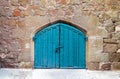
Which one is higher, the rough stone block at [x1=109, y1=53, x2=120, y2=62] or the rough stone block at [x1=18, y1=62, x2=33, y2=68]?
the rough stone block at [x1=109, y1=53, x2=120, y2=62]

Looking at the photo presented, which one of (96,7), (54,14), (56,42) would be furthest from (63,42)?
(96,7)

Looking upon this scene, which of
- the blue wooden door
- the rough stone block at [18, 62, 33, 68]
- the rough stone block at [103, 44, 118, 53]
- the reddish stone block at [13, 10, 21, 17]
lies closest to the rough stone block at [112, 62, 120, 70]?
the rough stone block at [103, 44, 118, 53]

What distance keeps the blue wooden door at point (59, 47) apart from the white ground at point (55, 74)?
97 mm

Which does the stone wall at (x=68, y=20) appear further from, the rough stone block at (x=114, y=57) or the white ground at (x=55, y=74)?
the white ground at (x=55, y=74)

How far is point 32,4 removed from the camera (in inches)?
176

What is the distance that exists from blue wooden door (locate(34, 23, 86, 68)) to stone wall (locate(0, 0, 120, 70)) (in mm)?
106

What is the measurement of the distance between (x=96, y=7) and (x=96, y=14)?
0.12 meters

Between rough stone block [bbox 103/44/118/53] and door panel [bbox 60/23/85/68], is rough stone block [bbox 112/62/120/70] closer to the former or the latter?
rough stone block [bbox 103/44/118/53]

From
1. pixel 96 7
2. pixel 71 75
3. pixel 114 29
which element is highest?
pixel 96 7

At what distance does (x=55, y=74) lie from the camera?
446cm

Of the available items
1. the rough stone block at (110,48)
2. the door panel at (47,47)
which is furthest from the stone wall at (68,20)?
the door panel at (47,47)

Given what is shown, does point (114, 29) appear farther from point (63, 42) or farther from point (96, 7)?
point (63, 42)

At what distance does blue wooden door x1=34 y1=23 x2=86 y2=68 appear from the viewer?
4.51 meters

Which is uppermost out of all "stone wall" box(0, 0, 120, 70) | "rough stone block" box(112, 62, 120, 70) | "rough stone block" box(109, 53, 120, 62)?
"stone wall" box(0, 0, 120, 70)
